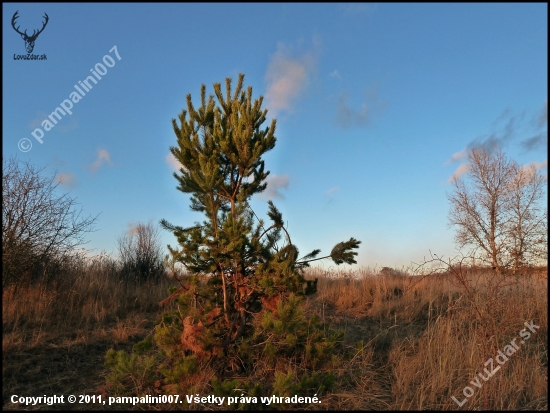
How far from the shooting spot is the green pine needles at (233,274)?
167 inches

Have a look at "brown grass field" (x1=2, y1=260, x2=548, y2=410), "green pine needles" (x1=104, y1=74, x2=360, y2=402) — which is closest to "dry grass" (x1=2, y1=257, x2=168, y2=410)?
"brown grass field" (x1=2, y1=260, x2=548, y2=410)

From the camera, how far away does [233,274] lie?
4832 mm

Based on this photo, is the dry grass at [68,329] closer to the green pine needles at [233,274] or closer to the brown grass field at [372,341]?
the brown grass field at [372,341]

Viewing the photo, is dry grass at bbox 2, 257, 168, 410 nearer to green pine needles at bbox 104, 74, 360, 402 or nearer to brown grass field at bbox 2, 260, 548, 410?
brown grass field at bbox 2, 260, 548, 410

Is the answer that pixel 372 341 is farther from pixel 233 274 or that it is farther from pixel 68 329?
pixel 68 329

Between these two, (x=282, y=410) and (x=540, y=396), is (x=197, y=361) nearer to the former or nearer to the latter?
(x=282, y=410)

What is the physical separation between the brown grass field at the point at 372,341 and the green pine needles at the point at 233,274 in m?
0.63

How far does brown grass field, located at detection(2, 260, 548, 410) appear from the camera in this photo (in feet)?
14.1

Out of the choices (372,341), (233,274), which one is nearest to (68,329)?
(233,274)

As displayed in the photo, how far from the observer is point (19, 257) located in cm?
682

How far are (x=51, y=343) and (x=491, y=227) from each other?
21.6 m

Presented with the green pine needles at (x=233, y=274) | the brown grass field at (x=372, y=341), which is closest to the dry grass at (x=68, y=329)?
the brown grass field at (x=372, y=341)

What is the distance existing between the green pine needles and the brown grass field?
631 mm

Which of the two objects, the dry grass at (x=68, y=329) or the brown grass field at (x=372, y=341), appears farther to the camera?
the dry grass at (x=68, y=329)
